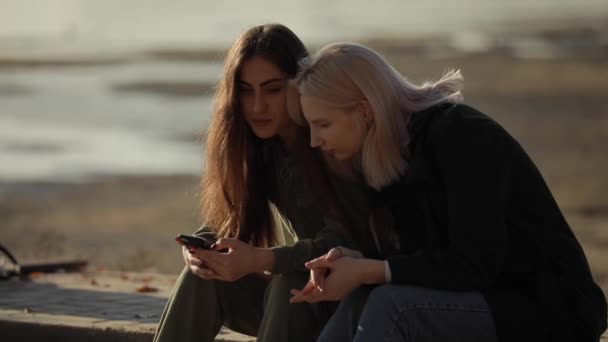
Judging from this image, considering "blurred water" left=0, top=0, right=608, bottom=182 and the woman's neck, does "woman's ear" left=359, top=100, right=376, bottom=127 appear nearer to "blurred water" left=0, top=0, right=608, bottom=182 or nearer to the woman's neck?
the woman's neck

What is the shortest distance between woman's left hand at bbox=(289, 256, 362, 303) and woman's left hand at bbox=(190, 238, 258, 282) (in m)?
0.42

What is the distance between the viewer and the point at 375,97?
4539 mm

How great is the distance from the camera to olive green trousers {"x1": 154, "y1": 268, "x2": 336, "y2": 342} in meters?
4.95

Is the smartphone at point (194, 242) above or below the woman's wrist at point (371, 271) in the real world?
below

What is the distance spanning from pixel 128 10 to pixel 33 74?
572cm

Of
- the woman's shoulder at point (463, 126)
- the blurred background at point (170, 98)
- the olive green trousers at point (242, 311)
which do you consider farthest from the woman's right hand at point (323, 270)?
the blurred background at point (170, 98)

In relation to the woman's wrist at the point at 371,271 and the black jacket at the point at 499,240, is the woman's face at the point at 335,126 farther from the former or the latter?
the woman's wrist at the point at 371,271

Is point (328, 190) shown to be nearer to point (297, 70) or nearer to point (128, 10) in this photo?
point (297, 70)

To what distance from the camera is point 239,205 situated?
5.41m

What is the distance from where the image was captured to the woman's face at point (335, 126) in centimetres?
459

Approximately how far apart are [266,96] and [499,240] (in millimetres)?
1270

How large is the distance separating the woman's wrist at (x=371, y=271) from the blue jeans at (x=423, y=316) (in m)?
0.08

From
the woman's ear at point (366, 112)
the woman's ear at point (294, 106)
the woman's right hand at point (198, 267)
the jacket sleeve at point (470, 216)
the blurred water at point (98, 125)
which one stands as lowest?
the blurred water at point (98, 125)

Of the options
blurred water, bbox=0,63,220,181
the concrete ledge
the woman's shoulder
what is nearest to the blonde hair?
the woman's shoulder
